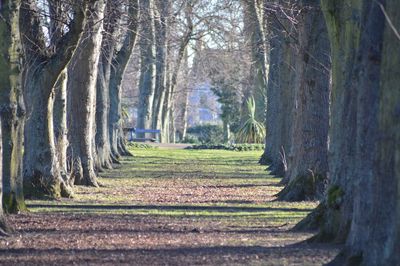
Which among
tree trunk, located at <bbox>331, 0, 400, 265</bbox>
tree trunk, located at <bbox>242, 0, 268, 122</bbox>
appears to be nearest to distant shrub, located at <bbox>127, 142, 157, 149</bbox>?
tree trunk, located at <bbox>242, 0, 268, 122</bbox>

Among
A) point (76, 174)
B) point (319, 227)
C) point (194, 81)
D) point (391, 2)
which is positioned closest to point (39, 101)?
point (76, 174)

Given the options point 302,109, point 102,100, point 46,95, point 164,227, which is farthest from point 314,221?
point 102,100

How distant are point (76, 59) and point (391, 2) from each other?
15.9 meters

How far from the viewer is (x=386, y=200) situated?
953cm

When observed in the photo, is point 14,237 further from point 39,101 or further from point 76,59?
point 76,59

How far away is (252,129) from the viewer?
5700 centimetres

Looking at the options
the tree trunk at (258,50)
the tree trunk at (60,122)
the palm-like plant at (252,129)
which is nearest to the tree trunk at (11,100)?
the tree trunk at (60,122)

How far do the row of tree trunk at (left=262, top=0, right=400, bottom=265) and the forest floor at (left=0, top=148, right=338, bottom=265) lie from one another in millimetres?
778

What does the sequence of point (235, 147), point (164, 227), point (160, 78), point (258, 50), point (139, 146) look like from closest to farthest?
1. point (164, 227)
2. point (258, 50)
3. point (235, 147)
4. point (139, 146)
5. point (160, 78)

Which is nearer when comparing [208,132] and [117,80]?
[117,80]

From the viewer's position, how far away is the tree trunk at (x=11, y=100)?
15688 mm

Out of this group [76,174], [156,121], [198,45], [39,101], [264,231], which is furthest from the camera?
[156,121]

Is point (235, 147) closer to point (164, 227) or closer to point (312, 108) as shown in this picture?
point (312, 108)

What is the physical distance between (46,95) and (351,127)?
7.44 metres
